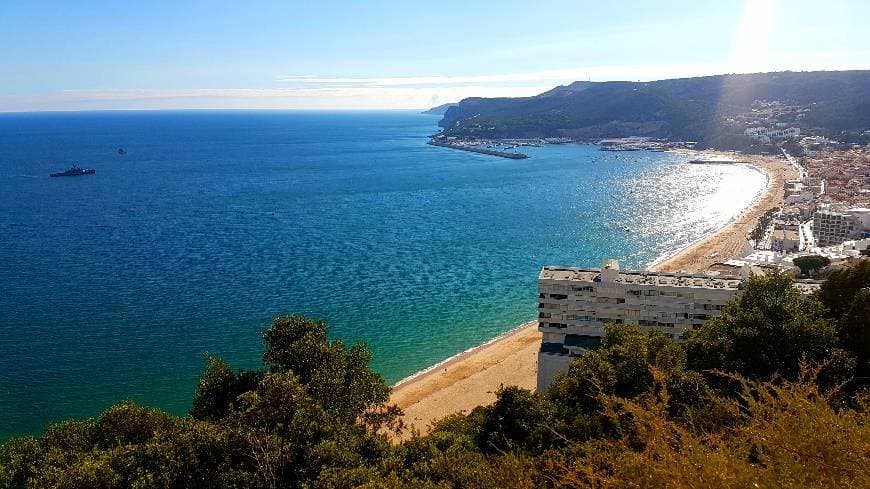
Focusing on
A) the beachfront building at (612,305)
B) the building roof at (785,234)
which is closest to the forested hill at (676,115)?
the building roof at (785,234)

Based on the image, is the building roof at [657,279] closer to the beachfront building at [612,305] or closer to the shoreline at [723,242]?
the beachfront building at [612,305]

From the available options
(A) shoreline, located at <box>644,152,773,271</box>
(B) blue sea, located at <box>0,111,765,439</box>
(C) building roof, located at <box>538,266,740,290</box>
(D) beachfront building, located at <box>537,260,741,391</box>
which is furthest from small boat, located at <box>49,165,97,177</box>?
(D) beachfront building, located at <box>537,260,741,391</box>

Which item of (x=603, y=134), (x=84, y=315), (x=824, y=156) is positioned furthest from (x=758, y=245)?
(x=603, y=134)

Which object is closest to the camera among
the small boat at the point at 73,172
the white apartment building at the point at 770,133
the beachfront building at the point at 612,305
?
the beachfront building at the point at 612,305

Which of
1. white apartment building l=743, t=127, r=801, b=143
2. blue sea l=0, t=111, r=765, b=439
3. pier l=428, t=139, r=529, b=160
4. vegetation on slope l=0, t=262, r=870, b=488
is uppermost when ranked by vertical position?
white apartment building l=743, t=127, r=801, b=143

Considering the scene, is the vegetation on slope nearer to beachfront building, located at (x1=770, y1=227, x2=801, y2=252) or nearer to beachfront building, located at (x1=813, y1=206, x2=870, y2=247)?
beachfront building, located at (x1=770, y1=227, x2=801, y2=252)

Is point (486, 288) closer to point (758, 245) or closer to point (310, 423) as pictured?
point (758, 245)
